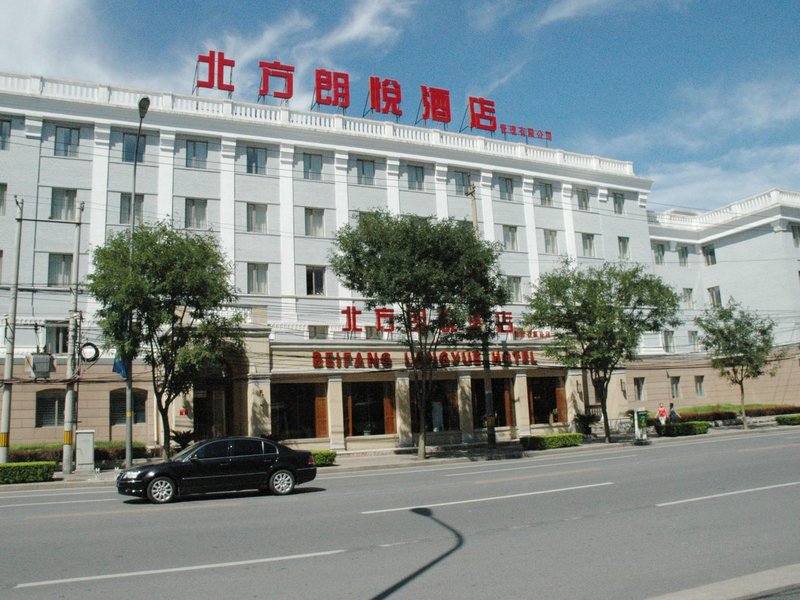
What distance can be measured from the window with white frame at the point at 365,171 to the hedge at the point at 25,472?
23.7 m

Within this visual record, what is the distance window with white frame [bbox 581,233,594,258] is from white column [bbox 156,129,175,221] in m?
A: 26.5

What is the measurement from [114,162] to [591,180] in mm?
30342

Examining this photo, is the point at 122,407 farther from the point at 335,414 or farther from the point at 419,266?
the point at 419,266

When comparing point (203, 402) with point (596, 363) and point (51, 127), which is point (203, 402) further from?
point (596, 363)

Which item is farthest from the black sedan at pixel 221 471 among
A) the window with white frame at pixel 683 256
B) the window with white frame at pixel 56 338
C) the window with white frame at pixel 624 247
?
the window with white frame at pixel 683 256

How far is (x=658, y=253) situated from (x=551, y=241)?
37.1ft

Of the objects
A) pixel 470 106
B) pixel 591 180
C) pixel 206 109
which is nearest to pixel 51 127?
pixel 206 109

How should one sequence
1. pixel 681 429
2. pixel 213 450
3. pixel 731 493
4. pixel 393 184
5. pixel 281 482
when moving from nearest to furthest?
pixel 731 493 → pixel 213 450 → pixel 281 482 → pixel 681 429 → pixel 393 184

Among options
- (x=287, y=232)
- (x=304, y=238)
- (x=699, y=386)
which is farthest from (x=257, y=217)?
(x=699, y=386)

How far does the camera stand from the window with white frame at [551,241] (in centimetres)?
4426

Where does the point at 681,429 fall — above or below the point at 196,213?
below

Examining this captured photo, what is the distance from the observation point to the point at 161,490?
14.8 m

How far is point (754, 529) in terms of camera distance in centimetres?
963

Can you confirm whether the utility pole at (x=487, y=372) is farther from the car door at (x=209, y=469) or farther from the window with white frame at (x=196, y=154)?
the window with white frame at (x=196, y=154)
